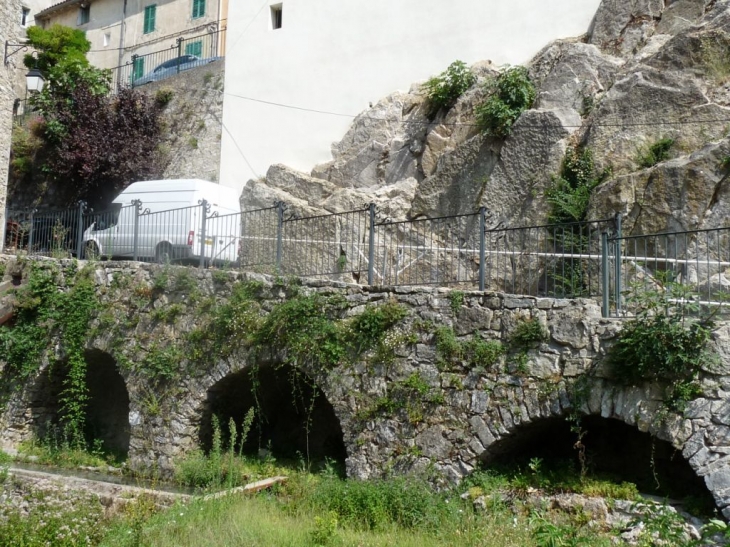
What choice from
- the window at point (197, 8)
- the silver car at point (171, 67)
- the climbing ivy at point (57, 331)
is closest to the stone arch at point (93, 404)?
the climbing ivy at point (57, 331)

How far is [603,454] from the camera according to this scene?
980 centimetres

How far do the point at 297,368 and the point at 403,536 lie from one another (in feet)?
11.0

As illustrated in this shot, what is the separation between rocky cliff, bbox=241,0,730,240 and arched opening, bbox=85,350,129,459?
522 centimetres

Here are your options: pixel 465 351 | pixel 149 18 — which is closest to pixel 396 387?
pixel 465 351

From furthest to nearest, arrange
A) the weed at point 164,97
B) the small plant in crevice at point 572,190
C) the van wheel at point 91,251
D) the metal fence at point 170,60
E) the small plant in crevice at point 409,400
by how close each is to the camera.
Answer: the metal fence at point 170,60 → the weed at point 164,97 → the van wheel at point 91,251 → the small plant in crevice at point 572,190 → the small plant in crevice at point 409,400

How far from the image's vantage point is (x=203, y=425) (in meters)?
11.9

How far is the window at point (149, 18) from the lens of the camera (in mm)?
27156

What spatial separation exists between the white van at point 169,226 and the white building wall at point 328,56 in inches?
107

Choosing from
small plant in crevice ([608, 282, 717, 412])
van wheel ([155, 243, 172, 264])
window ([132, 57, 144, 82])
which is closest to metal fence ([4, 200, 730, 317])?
van wheel ([155, 243, 172, 264])

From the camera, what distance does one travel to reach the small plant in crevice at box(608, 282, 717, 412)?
25.6 ft

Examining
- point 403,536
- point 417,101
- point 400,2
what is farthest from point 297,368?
point 400,2

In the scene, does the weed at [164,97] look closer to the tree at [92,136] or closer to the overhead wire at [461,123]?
the tree at [92,136]

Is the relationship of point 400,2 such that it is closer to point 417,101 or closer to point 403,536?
point 417,101

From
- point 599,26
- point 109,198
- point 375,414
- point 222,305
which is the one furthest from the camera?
point 109,198
